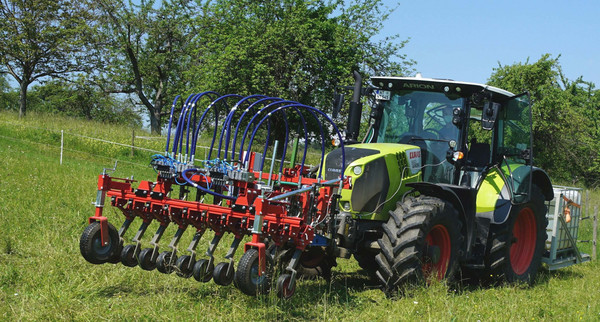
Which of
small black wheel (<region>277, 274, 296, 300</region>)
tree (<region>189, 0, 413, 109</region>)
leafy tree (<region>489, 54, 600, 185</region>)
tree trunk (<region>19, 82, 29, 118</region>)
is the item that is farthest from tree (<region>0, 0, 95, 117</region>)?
small black wheel (<region>277, 274, 296, 300</region>)

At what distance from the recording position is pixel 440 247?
24.5 feet

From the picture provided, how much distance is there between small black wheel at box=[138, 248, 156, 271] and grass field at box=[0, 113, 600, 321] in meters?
0.29

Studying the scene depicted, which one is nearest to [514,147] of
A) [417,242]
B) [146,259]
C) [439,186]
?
[439,186]

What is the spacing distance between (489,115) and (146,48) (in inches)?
1441

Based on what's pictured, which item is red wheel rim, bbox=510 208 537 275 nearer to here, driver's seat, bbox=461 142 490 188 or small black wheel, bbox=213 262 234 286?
driver's seat, bbox=461 142 490 188

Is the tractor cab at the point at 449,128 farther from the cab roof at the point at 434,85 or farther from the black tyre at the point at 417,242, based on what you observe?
the black tyre at the point at 417,242

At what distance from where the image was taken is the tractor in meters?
6.17

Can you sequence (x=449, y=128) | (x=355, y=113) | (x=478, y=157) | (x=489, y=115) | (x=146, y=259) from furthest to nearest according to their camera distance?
(x=478, y=157) < (x=355, y=113) < (x=449, y=128) < (x=489, y=115) < (x=146, y=259)

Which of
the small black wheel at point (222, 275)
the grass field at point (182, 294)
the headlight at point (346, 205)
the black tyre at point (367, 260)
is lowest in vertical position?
the grass field at point (182, 294)

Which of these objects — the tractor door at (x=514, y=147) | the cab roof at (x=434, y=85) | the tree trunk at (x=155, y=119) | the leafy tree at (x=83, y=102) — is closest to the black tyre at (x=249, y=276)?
the cab roof at (x=434, y=85)

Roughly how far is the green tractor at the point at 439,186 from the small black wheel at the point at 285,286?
1.06 m

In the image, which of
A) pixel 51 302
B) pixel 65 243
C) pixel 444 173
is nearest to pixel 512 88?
pixel 444 173

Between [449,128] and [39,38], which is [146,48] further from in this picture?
[449,128]

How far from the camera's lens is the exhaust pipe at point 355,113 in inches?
313
